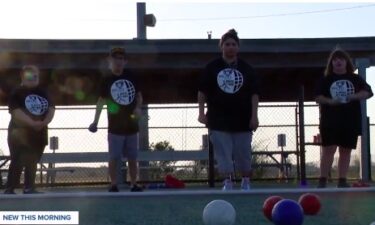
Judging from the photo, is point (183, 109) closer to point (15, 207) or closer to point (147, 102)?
point (147, 102)

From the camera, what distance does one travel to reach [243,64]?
700 cm

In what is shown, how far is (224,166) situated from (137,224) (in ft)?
7.96

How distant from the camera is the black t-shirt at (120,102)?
7.67m

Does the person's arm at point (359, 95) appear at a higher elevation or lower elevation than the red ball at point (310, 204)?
higher

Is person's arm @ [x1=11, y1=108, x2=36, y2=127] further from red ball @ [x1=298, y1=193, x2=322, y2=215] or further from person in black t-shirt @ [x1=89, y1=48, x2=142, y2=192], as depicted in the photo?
red ball @ [x1=298, y1=193, x2=322, y2=215]

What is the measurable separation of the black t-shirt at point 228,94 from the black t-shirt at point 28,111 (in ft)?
6.67

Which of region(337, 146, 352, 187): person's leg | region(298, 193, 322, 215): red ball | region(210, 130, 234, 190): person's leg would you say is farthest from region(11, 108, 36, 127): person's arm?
region(298, 193, 322, 215): red ball

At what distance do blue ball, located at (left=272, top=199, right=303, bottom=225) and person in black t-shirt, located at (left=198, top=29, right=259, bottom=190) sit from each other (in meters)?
2.65

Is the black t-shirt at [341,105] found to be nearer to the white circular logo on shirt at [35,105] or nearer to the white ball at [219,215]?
the white circular logo on shirt at [35,105]

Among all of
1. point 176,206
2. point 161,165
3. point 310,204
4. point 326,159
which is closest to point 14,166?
point 176,206

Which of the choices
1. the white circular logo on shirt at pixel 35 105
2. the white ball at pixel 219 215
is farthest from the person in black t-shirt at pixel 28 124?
the white ball at pixel 219 215

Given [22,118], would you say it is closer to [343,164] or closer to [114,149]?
[114,149]

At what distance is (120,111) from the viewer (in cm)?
767

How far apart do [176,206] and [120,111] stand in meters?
2.36
